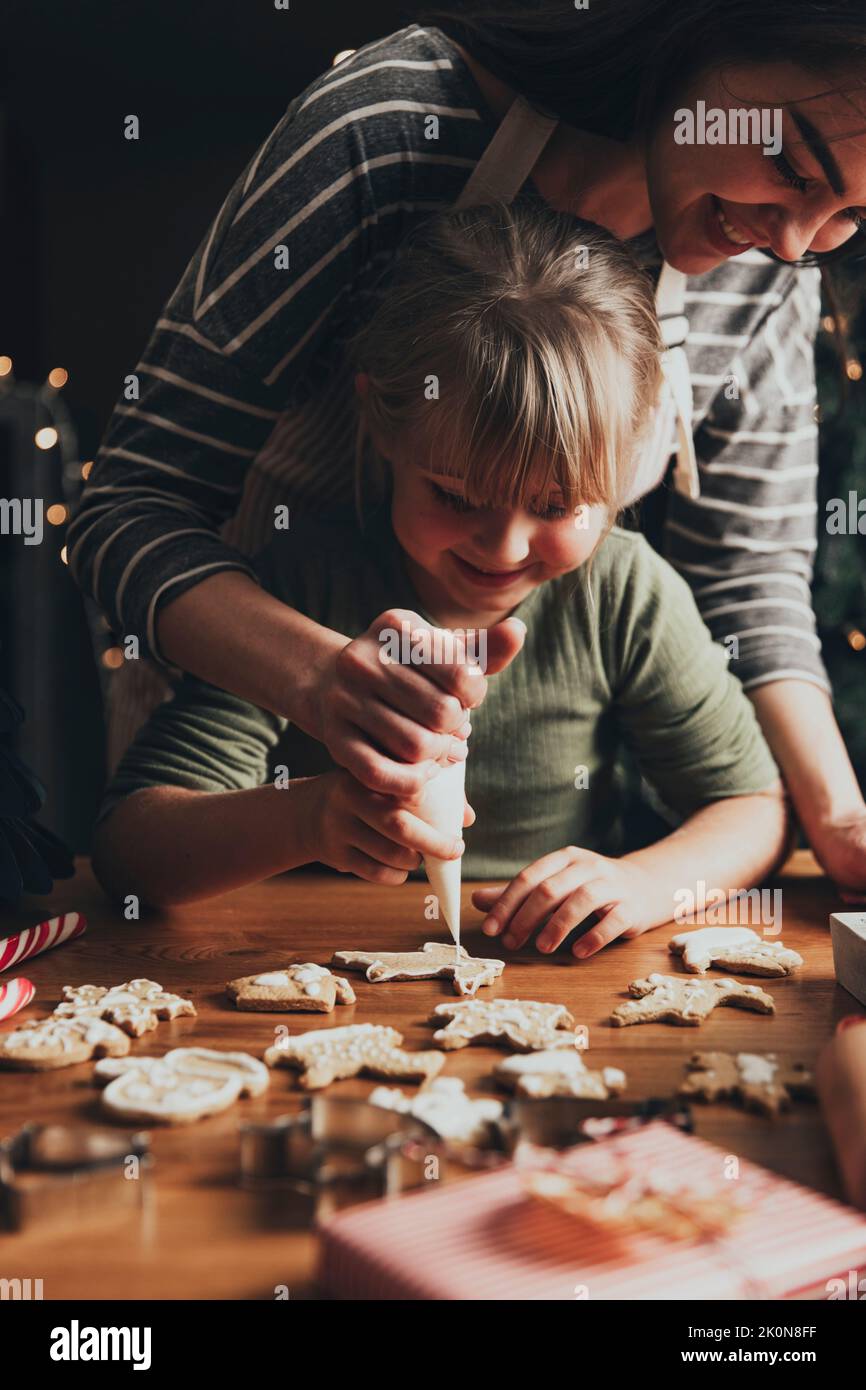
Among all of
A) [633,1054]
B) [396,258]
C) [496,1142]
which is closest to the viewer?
[496,1142]

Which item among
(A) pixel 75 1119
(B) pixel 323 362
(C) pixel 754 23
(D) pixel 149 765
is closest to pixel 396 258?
(B) pixel 323 362

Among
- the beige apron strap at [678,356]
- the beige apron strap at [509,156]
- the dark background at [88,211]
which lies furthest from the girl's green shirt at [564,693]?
the dark background at [88,211]

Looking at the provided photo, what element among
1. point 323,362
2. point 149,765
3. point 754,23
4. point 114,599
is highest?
point 754,23

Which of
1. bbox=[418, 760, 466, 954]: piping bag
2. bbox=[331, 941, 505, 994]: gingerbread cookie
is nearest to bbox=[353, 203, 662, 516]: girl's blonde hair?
bbox=[418, 760, 466, 954]: piping bag

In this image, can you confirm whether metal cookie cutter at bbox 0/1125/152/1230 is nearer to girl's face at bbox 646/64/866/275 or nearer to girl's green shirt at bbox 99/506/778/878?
girl's green shirt at bbox 99/506/778/878

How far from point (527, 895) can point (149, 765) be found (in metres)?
0.40

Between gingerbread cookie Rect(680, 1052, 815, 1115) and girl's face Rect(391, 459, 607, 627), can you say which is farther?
girl's face Rect(391, 459, 607, 627)

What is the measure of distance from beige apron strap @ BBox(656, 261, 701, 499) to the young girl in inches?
3.6

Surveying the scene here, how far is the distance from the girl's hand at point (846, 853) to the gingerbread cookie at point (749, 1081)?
1.58 ft

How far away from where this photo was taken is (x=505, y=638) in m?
0.97

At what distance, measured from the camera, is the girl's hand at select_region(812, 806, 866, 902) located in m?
1.25

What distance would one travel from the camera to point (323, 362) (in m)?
1.30
